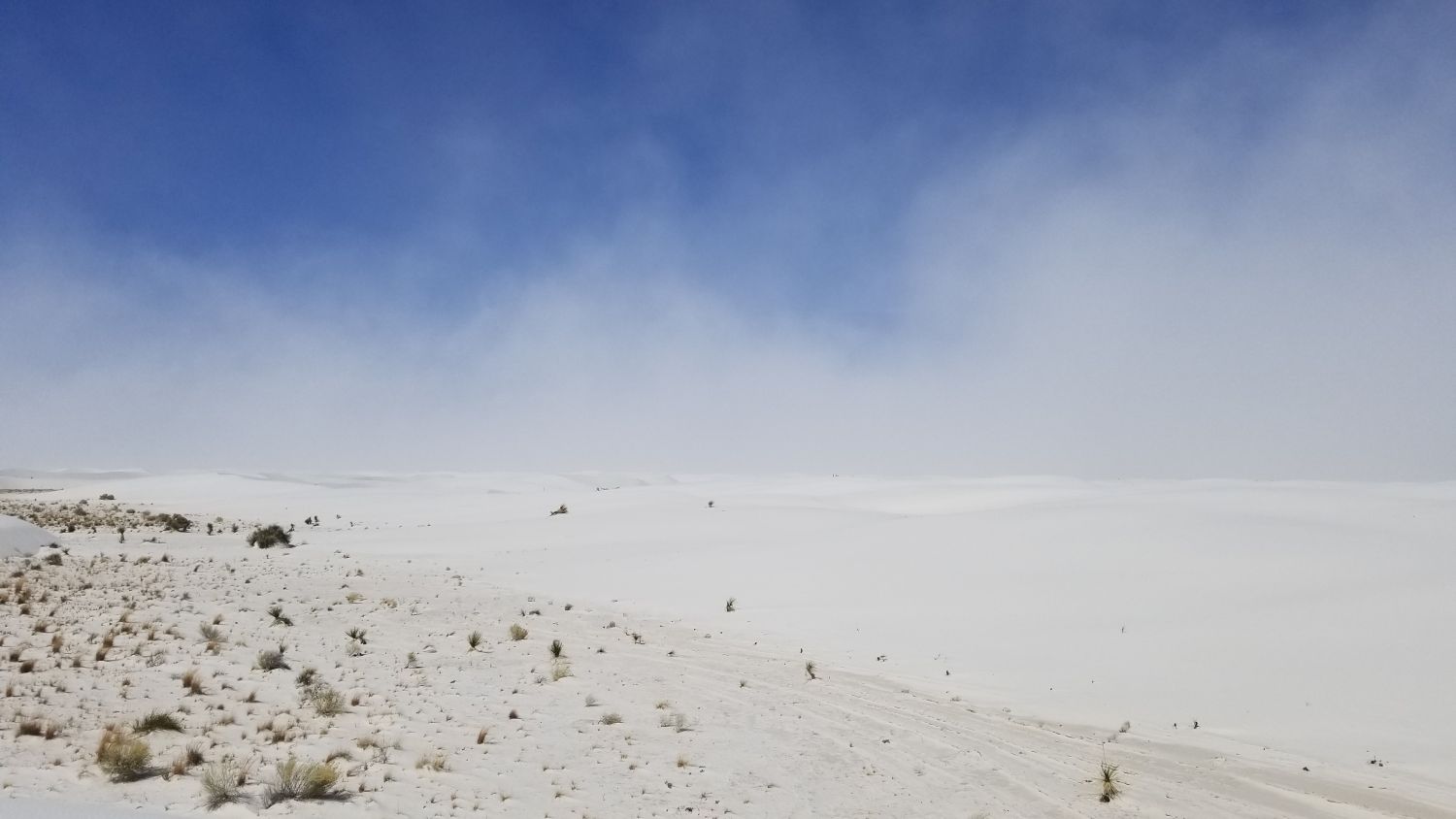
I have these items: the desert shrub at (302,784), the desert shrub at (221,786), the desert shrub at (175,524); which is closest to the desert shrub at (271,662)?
the desert shrub at (221,786)

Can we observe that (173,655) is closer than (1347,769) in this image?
No

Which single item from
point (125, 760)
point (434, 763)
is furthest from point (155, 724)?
point (434, 763)

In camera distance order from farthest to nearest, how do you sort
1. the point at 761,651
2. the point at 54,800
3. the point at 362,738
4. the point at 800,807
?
the point at 761,651 < the point at 362,738 < the point at 800,807 < the point at 54,800

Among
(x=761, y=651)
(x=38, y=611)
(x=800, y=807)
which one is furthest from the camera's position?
(x=761, y=651)

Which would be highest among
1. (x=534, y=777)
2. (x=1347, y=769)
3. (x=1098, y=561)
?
(x=1098, y=561)

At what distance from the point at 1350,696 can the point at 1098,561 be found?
6.90m

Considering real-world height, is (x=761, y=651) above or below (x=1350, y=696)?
below

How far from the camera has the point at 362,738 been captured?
7176 mm

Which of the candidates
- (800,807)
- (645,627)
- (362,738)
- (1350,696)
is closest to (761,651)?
(645,627)

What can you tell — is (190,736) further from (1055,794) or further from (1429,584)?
(1429,584)

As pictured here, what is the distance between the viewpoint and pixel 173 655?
31.5 feet

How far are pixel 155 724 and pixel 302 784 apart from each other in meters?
2.23

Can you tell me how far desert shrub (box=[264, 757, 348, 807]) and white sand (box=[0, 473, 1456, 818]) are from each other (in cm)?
20

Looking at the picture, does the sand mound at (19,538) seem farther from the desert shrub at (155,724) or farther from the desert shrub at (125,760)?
the desert shrub at (125,760)
